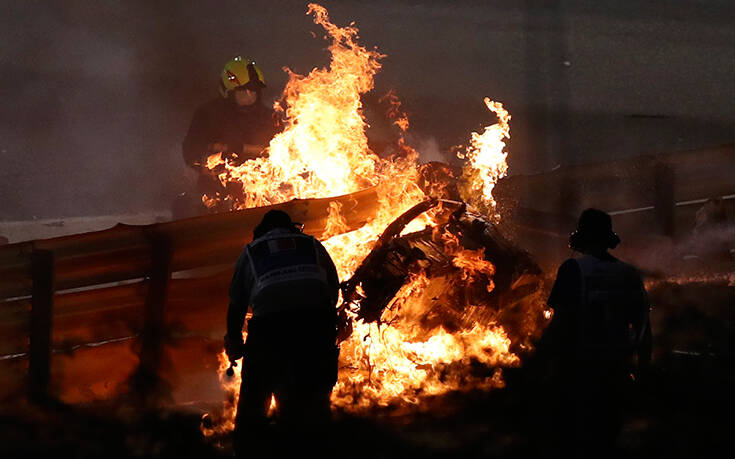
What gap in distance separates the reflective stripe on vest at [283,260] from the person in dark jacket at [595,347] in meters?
1.59

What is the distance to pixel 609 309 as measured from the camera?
4121 millimetres

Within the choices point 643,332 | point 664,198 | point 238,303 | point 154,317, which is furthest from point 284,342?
point 664,198

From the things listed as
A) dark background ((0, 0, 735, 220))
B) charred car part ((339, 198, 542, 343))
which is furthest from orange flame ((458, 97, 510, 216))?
dark background ((0, 0, 735, 220))

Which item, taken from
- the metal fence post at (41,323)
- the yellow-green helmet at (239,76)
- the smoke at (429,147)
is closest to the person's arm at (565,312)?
the metal fence post at (41,323)

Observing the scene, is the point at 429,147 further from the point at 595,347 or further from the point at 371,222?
the point at 595,347

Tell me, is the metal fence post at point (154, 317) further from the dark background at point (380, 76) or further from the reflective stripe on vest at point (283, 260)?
the dark background at point (380, 76)

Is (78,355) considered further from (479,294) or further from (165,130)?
(165,130)

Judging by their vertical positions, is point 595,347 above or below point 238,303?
below

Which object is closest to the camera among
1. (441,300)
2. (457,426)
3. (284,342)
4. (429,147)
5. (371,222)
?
(284,342)

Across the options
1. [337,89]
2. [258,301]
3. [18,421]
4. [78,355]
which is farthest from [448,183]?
[18,421]

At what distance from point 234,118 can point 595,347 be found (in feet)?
20.6

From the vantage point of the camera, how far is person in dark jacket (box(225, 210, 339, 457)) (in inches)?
177

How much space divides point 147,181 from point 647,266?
9.45 m

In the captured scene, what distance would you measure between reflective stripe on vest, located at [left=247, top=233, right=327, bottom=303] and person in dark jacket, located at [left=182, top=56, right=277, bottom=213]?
4.47 metres
